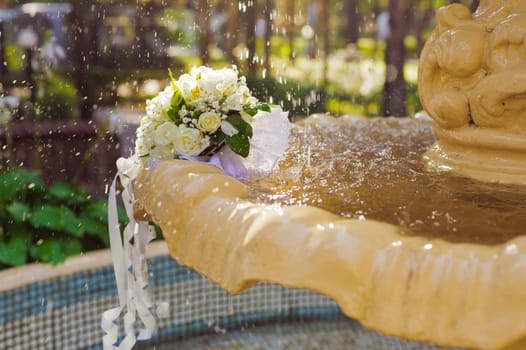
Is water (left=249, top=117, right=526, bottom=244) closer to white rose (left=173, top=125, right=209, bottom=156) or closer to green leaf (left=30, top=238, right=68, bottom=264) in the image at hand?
white rose (left=173, top=125, right=209, bottom=156)

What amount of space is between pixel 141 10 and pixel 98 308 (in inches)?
262

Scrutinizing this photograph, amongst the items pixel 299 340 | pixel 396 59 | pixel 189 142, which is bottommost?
pixel 299 340

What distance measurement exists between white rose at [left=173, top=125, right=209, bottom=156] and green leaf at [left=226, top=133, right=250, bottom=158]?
0.08 m

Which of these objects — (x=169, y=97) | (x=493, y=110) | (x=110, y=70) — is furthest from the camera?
(x=110, y=70)

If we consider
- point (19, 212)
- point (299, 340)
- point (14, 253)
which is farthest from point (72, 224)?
point (299, 340)

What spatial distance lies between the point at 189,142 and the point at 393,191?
0.73m

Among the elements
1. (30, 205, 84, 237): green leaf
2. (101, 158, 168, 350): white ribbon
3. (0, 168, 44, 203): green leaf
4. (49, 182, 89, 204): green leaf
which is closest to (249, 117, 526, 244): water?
(101, 158, 168, 350): white ribbon

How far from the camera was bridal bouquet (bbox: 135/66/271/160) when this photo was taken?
2.52 metres

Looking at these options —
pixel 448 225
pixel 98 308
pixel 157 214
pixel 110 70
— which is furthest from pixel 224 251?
pixel 110 70

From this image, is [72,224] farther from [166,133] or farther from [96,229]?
[166,133]

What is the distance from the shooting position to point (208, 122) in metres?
2.51

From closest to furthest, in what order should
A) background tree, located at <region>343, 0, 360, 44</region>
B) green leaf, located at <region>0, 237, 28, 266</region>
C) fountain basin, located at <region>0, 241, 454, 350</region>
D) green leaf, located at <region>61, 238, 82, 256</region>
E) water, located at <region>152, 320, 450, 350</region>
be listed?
fountain basin, located at <region>0, 241, 454, 350</region>
water, located at <region>152, 320, 450, 350</region>
green leaf, located at <region>0, 237, 28, 266</region>
green leaf, located at <region>61, 238, 82, 256</region>
background tree, located at <region>343, 0, 360, 44</region>

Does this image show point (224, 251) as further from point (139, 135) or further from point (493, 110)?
point (493, 110)

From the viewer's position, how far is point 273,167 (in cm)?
260
